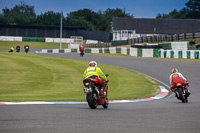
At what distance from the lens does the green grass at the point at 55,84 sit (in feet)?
52.4

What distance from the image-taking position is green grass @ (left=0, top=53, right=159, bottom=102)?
15977 mm

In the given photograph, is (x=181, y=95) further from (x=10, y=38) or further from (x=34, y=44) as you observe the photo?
(x=10, y=38)

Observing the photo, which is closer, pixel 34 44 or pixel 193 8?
pixel 34 44

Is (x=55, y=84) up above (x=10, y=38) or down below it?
below

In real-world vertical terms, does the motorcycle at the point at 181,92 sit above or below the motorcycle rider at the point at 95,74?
below

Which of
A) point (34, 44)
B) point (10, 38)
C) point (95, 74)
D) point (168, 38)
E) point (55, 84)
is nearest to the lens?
point (95, 74)

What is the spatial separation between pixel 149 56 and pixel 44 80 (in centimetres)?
2237

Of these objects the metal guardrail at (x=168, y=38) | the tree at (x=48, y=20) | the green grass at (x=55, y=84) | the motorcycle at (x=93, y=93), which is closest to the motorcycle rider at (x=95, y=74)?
the motorcycle at (x=93, y=93)

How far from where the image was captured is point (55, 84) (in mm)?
19234

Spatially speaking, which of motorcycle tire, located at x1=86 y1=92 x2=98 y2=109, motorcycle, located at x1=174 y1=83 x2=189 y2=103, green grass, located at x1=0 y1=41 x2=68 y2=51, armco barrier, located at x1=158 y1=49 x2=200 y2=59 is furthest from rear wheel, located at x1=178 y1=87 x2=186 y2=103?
green grass, located at x1=0 y1=41 x2=68 y2=51

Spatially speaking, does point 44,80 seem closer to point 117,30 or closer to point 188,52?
point 188,52

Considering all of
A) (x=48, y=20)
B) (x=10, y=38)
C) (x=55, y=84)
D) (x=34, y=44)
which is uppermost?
(x=48, y=20)

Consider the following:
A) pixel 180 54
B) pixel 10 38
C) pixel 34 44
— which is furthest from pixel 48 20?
pixel 180 54

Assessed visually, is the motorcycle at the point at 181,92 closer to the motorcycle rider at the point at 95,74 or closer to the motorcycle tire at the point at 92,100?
the motorcycle rider at the point at 95,74
